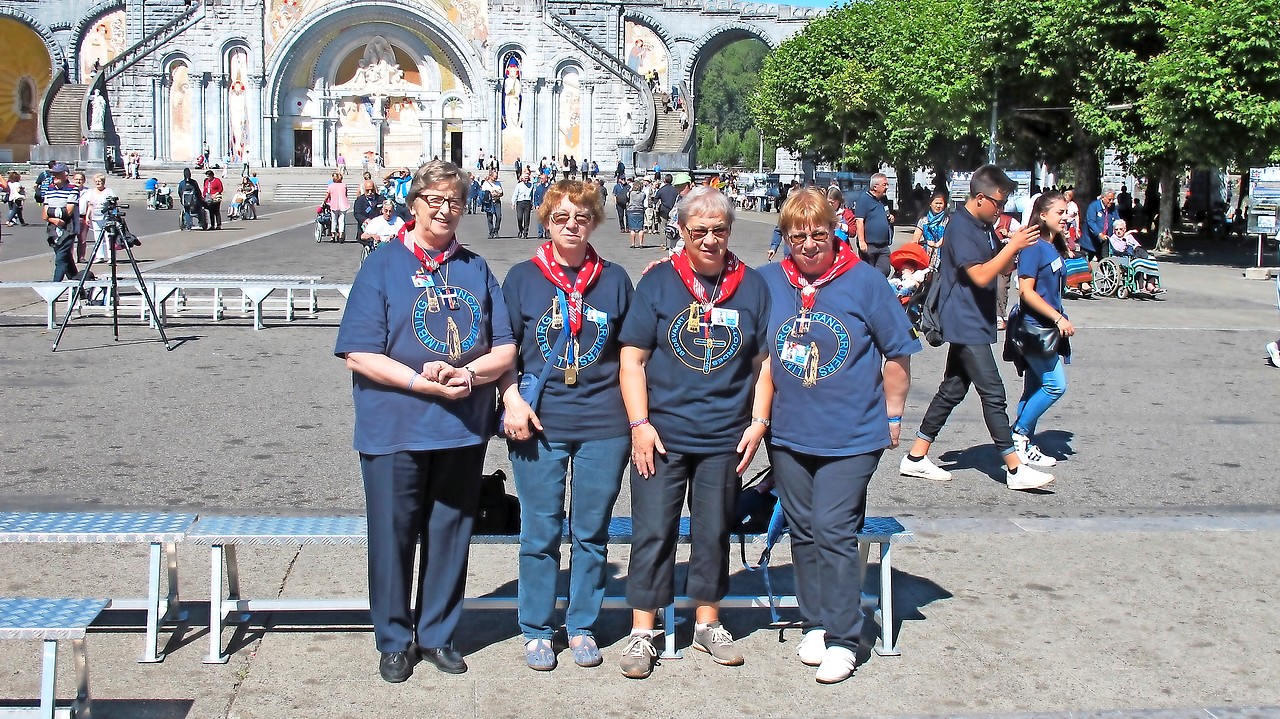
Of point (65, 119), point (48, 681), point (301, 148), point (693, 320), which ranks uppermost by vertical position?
point (65, 119)

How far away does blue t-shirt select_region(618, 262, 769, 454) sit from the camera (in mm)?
4629

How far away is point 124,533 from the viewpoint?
15.4 ft

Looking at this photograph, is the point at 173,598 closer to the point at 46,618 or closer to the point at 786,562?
the point at 46,618

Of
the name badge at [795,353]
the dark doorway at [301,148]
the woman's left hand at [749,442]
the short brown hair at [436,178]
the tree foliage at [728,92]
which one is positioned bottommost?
the woman's left hand at [749,442]

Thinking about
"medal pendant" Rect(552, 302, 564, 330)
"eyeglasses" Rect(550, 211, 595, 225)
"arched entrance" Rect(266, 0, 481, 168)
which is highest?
"arched entrance" Rect(266, 0, 481, 168)

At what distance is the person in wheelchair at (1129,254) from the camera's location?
19.5m

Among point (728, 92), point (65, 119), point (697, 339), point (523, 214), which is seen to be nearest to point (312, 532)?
point (697, 339)

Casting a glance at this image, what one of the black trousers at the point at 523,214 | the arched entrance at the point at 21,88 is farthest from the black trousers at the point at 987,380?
the arched entrance at the point at 21,88

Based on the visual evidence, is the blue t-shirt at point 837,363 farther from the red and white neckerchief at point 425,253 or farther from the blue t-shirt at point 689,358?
the red and white neckerchief at point 425,253

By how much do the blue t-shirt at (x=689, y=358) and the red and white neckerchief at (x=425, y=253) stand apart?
26.2 inches

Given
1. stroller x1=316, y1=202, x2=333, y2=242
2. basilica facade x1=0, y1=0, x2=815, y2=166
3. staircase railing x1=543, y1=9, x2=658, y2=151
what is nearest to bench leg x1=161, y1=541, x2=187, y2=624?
stroller x1=316, y1=202, x2=333, y2=242

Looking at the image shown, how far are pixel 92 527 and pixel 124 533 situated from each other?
163mm

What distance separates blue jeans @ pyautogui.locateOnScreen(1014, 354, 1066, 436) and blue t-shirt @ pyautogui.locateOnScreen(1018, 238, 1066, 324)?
0.26 metres

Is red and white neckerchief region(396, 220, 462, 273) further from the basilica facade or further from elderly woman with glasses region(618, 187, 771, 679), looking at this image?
the basilica facade
